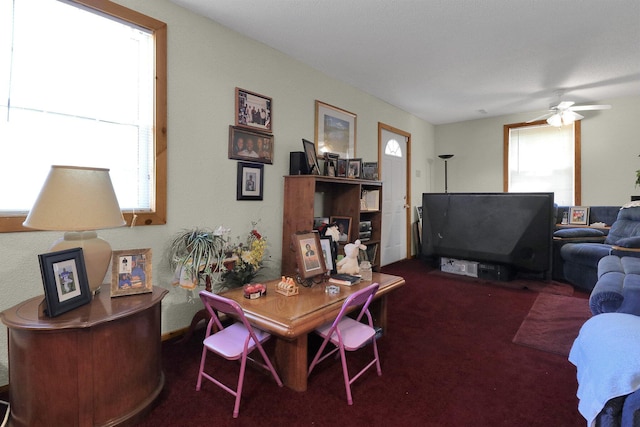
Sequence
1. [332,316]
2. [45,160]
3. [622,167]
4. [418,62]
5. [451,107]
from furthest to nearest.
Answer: [451,107] → [622,167] → [418,62] → [45,160] → [332,316]

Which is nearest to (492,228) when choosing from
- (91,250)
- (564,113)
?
(564,113)

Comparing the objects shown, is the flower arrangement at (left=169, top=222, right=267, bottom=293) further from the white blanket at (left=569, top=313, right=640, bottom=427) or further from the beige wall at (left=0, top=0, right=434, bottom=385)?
the white blanket at (left=569, top=313, right=640, bottom=427)

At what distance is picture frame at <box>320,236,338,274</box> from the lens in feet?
7.94

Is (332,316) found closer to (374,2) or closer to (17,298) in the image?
(17,298)

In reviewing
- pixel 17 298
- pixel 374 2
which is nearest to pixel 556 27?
pixel 374 2

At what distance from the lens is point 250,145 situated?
2998 millimetres

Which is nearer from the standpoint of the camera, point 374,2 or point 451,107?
point 374,2

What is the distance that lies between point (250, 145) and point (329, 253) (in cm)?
131

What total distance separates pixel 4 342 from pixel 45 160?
43.2 inches

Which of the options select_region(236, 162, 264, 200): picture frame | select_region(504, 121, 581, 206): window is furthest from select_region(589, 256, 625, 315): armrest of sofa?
select_region(504, 121, 581, 206): window

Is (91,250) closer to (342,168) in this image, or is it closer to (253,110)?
(253,110)

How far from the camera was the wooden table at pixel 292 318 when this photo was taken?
5.40 feet

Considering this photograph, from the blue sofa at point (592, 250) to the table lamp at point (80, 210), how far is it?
450 cm

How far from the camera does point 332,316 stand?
179cm
